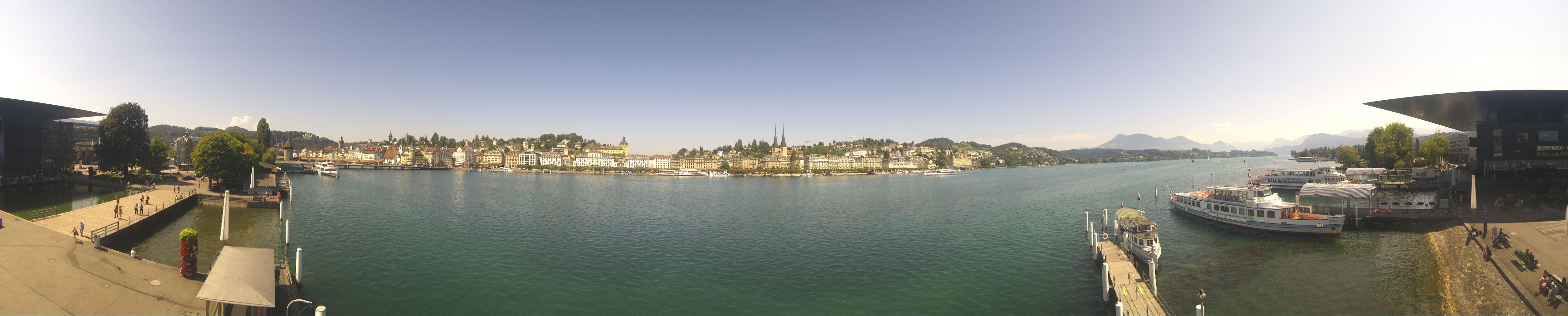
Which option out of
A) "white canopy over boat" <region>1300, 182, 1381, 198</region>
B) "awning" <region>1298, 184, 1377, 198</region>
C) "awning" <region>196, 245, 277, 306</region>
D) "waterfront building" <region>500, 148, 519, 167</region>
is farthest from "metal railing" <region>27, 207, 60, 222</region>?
"waterfront building" <region>500, 148, 519, 167</region>

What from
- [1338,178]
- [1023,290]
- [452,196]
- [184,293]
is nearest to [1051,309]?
[1023,290]

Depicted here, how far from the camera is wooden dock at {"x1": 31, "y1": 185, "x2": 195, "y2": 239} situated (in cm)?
1797

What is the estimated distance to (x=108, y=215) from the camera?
22.2m

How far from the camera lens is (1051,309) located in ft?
45.0

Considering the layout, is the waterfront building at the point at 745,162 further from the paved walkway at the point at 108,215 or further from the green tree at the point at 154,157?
the paved walkway at the point at 108,215

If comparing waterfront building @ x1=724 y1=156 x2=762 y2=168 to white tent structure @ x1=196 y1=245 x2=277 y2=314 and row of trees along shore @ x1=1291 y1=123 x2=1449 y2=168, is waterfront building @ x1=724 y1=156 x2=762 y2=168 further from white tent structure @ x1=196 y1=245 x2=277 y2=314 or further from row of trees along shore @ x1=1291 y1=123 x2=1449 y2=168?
white tent structure @ x1=196 y1=245 x2=277 y2=314

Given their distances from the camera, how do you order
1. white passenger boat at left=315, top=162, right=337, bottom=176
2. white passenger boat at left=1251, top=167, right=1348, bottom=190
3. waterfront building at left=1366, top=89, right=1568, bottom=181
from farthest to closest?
white passenger boat at left=315, top=162, right=337, bottom=176 < white passenger boat at left=1251, top=167, right=1348, bottom=190 < waterfront building at left=1366, top=89, right=1568, bottom=181

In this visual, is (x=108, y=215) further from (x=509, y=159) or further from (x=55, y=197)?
(x=509, y=159)

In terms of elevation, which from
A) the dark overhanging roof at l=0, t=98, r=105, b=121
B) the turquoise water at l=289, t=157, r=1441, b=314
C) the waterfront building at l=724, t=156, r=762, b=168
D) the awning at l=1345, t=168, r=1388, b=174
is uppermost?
the dark overhanging roof at l=0, t=98, r=105, b=121

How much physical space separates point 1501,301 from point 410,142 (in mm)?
190644

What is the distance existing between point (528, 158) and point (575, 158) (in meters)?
12.3

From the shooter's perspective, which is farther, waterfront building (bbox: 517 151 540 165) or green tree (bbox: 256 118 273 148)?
waterfront building (bbox: 517 151 540 165)

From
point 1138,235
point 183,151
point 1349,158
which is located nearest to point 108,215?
point 1138,235

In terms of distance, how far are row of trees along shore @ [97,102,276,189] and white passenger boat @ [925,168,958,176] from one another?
→ 106016 mm
